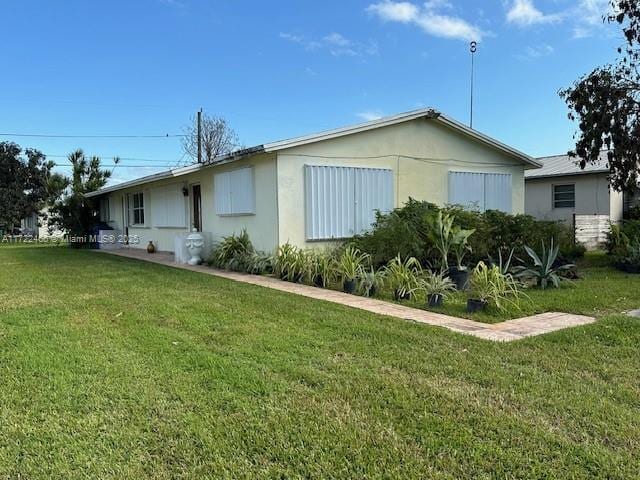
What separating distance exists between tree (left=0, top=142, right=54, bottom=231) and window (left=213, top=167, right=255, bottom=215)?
18457 millimetres

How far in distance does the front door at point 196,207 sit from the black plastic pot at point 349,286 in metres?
7.27

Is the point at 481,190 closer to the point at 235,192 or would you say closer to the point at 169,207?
the point at 235,192

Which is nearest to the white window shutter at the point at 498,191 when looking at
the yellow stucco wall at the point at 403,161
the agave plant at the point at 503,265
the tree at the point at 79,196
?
the yellow stucco wall at the point at 403,161

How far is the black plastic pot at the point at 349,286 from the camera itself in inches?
320

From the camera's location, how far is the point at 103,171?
25703mm

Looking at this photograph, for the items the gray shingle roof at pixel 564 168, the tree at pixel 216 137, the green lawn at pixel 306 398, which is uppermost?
the tree at pixel 216 137

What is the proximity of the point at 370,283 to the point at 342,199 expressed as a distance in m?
3.88

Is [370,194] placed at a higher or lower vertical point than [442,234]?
higher

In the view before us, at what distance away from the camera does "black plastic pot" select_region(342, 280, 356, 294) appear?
8.14 m

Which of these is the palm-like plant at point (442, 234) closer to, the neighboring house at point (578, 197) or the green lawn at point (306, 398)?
the green lawn at point (306, 398)

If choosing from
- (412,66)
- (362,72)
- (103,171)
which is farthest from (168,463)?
(103,171)

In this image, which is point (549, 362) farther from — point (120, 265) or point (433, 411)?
point (120, 265)

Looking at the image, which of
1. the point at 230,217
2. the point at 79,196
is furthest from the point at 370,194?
the point at 79,196

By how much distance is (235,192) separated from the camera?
12148 mm
